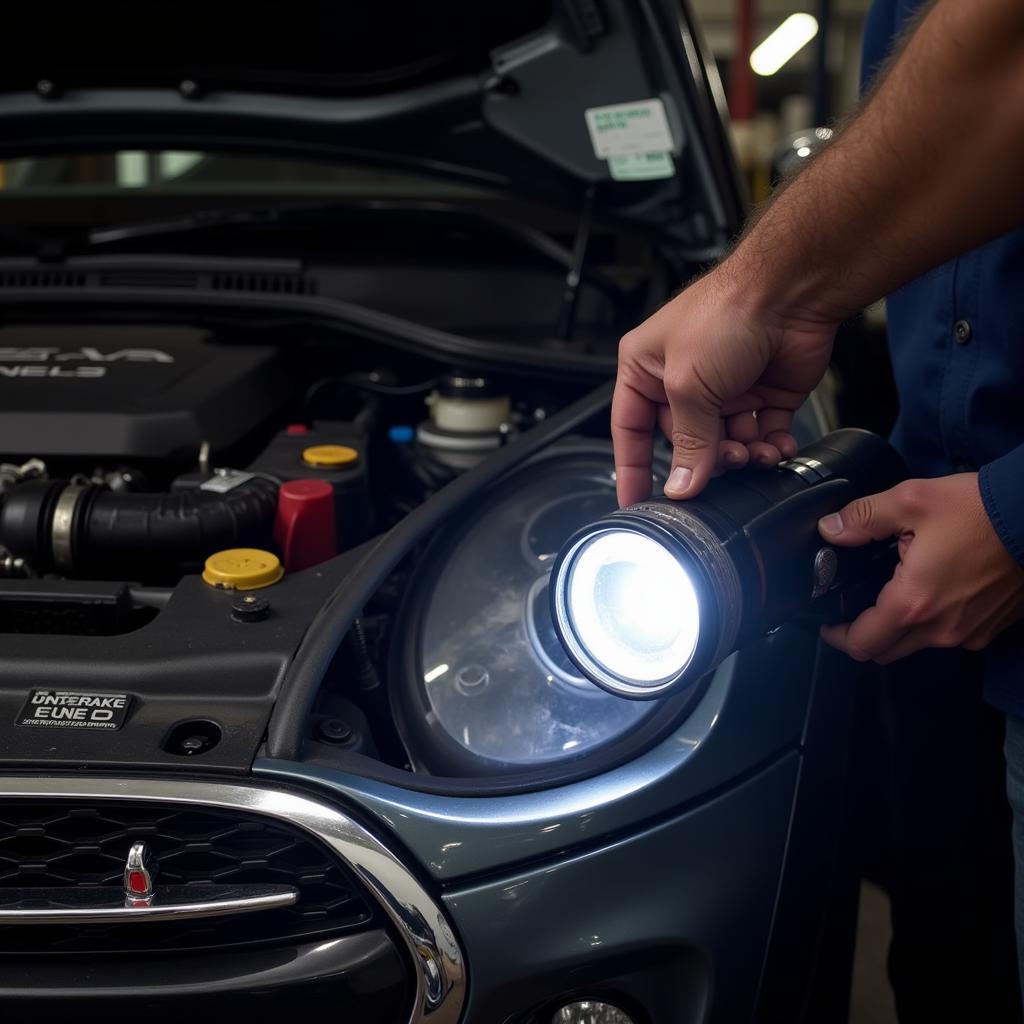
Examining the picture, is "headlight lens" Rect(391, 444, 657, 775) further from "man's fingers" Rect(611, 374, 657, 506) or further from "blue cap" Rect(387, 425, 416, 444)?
"blue cap" Rect(387, 425, 416, 444)

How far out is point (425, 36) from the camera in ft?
4.78

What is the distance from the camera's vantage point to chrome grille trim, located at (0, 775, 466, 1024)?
0.78 metres

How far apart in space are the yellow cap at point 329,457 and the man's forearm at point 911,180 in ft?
1.84

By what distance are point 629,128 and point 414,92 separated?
306mm

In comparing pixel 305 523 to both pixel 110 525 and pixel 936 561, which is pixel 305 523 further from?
pixel 936 561

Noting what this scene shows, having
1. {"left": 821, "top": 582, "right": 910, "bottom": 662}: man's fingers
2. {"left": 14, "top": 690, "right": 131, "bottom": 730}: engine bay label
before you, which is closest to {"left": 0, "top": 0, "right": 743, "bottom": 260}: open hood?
{"left": 821, "top": 582, "right": 910, "bottom": 662}: man's fingers

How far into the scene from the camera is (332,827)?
0.78 meters

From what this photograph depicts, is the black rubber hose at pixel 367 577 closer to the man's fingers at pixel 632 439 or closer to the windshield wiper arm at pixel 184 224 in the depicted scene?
the man's fingers at pixel 632 439

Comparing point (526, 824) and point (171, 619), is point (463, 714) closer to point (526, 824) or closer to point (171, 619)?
point (526, 824)

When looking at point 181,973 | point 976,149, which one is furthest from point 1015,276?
point 181,973

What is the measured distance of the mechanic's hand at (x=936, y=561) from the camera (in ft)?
2.52

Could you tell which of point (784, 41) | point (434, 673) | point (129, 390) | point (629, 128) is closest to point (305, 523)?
point (434, 673)

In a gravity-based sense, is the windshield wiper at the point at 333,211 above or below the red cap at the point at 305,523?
above

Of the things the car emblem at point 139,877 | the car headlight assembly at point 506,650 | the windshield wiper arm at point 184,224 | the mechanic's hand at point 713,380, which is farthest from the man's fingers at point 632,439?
the windshield wiper arm at point 184,224
